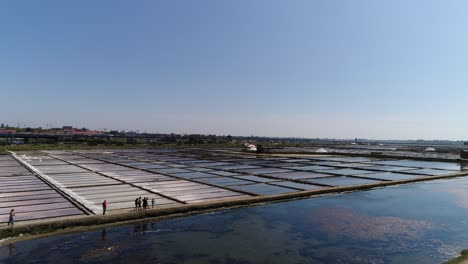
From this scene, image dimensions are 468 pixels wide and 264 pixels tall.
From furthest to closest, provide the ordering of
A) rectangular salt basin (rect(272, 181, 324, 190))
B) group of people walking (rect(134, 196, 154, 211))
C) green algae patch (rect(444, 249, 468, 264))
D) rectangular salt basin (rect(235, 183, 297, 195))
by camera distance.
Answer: rectangular salt basin (rect(272, 181, 324, 190)), rectangular salt basin (rect(235, 183, 297, 195)), group of people walking (rect(134, 196, 154, 211)), green algae patch (rect(444, 249, 468, 264))

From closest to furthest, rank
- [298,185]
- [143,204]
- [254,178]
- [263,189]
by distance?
[143,204] → [263,189] → [298,185] → [254,178]

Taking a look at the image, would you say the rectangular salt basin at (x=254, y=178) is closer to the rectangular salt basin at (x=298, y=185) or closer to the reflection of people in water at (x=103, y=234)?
the rectangular salt basin at (x=298, y=185)

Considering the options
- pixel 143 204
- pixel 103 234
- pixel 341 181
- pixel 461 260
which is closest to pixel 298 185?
pixel 341 181

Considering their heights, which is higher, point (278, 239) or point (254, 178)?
point (254, 178)

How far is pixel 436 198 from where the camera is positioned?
68.1ft

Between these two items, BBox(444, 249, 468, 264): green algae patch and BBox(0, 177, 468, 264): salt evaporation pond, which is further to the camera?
BBox(0, 177, 468, 264): salt evaporation pond

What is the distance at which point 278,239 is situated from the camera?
494 inches

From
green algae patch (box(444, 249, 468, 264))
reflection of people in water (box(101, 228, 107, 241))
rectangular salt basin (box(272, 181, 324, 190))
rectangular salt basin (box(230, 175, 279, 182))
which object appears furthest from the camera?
rectangular salt basin (box(230, 175, 279, 182))

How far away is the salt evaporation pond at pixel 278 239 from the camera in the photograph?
1063 centimetres

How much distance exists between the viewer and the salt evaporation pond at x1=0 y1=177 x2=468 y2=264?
10.6 m

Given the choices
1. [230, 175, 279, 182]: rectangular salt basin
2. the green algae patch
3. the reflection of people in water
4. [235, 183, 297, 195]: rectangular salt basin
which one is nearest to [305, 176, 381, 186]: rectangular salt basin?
[230, 175, 279, 182]: rectangular salt basin

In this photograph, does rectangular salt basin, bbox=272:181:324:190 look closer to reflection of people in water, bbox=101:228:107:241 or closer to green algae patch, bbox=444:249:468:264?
green algae patch, bbox=444:249:468:264

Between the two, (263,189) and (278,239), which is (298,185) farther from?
(278,239)

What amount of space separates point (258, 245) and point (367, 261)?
353 centimetres
